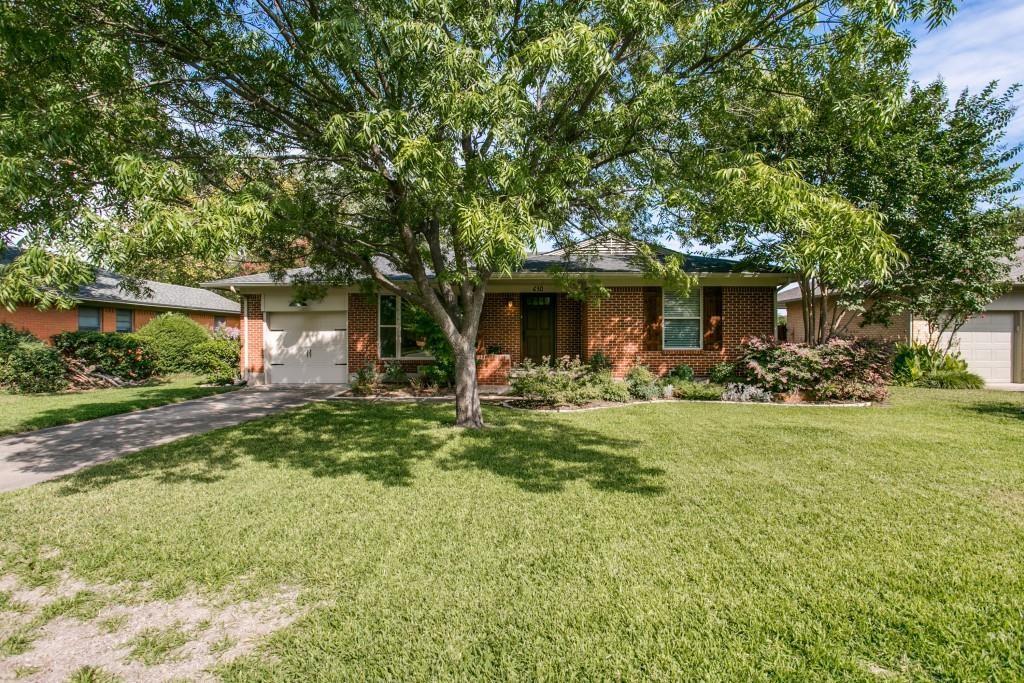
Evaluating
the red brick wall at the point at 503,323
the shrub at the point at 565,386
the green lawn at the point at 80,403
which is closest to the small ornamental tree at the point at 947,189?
the shrub at the point at 565,386

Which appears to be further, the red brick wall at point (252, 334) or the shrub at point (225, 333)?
the shrub at point (225, 333)

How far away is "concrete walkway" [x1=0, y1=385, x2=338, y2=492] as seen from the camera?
5.95 meters

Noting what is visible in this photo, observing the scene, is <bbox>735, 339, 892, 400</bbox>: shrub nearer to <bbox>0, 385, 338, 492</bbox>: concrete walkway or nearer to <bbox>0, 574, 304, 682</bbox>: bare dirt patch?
<bbox>0, 385, 338, 492</bbox>: concrete walkway

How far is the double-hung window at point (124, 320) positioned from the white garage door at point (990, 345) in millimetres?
28347

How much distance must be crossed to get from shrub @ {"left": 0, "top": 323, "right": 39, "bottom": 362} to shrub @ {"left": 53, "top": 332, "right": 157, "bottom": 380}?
610 mm


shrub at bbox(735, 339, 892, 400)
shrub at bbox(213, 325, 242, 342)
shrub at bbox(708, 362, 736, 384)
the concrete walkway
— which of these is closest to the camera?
the concrete walkway

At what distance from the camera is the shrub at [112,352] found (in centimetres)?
1376

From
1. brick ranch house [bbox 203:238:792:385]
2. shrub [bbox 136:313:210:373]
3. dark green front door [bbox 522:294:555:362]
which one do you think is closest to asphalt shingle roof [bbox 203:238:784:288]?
brick ranch house [bbox 203:238:792:385]

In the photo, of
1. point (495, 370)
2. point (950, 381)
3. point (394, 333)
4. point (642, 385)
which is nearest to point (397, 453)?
point (495, 370)

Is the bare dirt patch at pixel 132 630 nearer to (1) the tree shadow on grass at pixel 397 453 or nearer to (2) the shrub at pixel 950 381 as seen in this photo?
(1) the tree shadow on grass at pixel 397 453

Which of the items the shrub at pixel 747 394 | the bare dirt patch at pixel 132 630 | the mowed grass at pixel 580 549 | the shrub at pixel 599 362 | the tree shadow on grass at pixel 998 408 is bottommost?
the bare dirt patch at pixel 132 630

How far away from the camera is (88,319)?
1744cm

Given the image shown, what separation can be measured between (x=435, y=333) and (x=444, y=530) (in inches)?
321

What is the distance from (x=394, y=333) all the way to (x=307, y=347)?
262 centimetres
